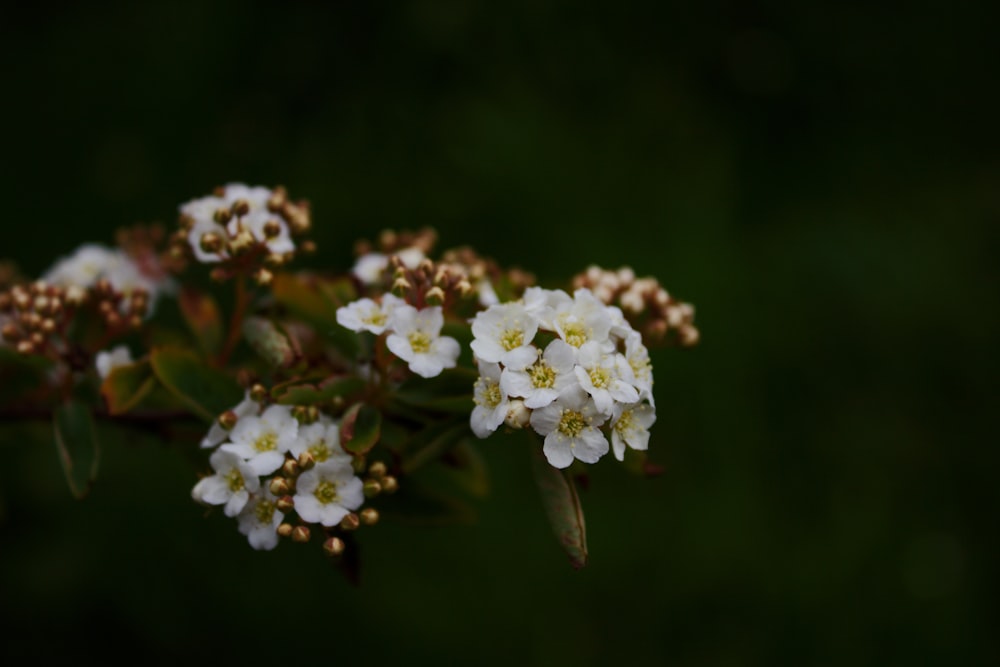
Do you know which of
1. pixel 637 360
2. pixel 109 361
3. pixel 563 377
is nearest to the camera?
pixel 563 377

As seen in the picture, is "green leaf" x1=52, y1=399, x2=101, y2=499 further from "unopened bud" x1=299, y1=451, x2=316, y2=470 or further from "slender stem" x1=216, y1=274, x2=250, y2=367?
"unopened bud" x1=299, y1=451, x2=316, y2=470

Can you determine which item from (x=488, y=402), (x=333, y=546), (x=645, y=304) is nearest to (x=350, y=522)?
(x=333, y=546)

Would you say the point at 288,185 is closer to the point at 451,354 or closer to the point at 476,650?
the point at 476,650

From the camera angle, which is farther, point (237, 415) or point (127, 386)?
point (127, 386)

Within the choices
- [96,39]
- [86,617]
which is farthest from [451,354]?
[96,39]

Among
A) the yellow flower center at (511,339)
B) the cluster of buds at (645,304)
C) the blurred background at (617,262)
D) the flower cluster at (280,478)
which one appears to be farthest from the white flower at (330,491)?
the blurred background at (617,262)

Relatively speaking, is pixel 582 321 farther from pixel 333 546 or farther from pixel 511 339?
pixel 333 546
